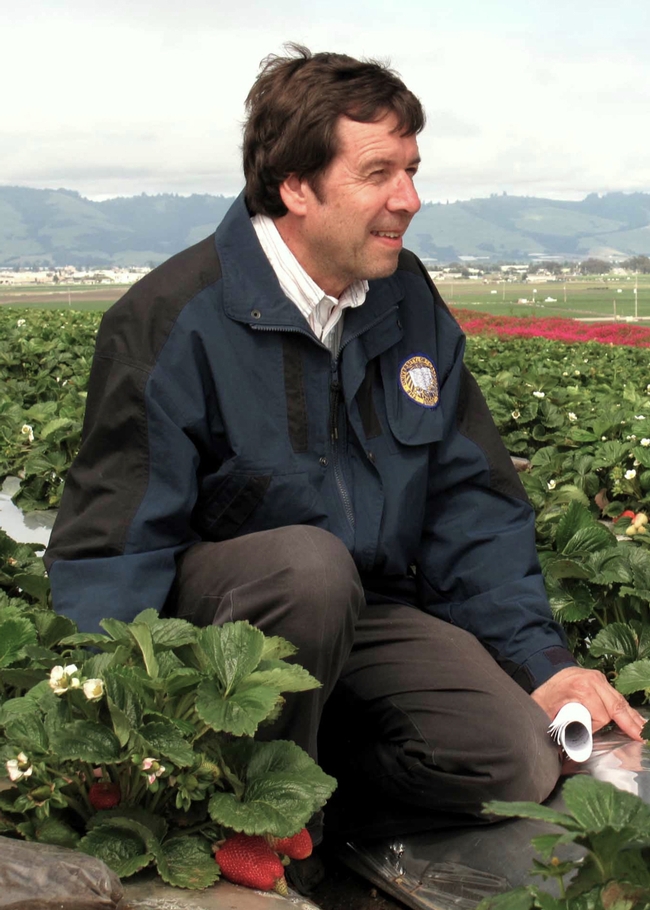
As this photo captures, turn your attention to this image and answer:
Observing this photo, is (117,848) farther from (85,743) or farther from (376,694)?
(376,694)

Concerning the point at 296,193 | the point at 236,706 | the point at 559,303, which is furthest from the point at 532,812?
the point at 559,303

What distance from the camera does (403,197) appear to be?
9.12 ft

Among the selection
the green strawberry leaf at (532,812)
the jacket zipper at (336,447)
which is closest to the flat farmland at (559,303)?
the jacket zipper at (336,447)

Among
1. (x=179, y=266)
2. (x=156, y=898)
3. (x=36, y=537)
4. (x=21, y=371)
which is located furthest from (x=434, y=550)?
(x=21, y=371)

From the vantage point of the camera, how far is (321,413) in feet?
8.95

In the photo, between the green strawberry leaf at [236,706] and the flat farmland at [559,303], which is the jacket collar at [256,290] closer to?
the green strawberry leaf at [236,706]

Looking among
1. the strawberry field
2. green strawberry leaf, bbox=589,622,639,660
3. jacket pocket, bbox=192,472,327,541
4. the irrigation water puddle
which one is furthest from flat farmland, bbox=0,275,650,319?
jacket pocket, bbox=192,472,327,541

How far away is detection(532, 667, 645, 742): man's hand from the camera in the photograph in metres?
2.69

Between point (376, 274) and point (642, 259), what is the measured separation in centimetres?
17876

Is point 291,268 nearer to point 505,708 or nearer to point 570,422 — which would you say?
point 505,708

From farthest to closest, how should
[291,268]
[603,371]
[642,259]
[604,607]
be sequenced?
[642,259], [603,371], [604,607], [291,268]

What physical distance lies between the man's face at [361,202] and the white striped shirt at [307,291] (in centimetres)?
6

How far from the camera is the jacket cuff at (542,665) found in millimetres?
2811

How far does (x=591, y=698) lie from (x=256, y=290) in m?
1.27
